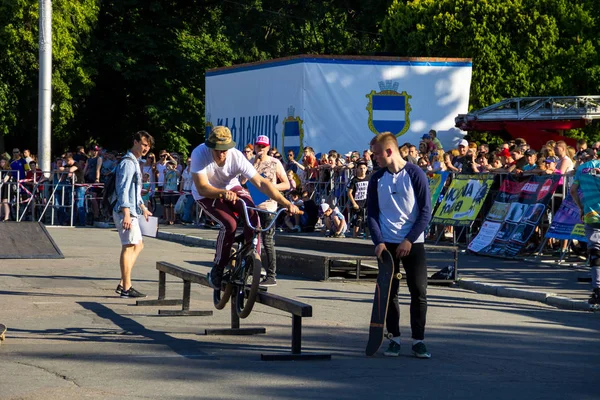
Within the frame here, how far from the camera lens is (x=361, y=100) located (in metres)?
27.3

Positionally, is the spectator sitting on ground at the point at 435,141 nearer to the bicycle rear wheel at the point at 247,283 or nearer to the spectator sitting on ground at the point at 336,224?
the spectator sitting on ground at the point at 336,224

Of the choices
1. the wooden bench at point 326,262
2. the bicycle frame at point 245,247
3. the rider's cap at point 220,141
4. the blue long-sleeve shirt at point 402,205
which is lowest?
the wooden bench at point 326,262

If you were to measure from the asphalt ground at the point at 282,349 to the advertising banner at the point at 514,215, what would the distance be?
3666 mm

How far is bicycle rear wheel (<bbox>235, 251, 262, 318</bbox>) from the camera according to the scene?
1006 centimetres

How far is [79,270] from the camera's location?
1688 centimetres

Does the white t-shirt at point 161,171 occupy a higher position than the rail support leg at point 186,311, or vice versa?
the white t-shirt at point 161,171

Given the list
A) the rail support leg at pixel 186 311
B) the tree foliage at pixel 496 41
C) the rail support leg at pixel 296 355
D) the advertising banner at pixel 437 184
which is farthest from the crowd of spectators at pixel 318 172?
the tree foliage at pixel 496 41

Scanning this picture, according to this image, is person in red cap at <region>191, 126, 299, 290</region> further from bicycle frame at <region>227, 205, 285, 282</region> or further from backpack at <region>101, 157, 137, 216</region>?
backpack at <region>101, 157, 137, 216</region>

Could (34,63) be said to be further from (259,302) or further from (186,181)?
(259,302)

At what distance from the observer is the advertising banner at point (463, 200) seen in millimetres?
20797

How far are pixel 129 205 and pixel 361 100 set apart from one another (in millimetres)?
14766

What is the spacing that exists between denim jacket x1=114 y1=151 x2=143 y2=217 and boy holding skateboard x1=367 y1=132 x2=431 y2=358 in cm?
455

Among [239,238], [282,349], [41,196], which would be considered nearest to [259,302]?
[282,349]

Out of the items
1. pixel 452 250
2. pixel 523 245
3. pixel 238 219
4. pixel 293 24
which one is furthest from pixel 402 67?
pixel 293 24
